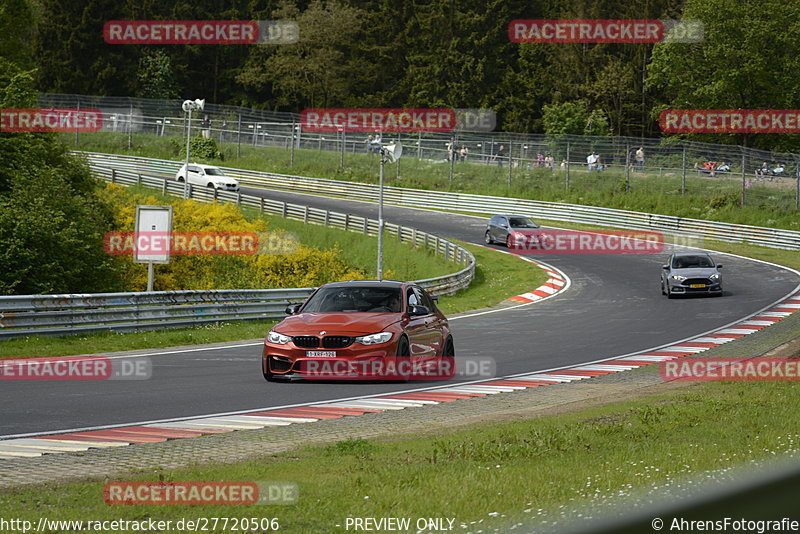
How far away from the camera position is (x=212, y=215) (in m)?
46.0

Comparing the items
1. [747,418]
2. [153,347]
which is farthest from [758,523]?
[153,347]

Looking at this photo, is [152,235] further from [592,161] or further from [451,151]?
[451,151]

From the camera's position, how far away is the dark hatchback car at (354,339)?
15.1m

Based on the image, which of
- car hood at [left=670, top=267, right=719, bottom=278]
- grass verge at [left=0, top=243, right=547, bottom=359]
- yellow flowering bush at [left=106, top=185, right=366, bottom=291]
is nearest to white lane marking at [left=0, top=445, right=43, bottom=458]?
grass verge at [left=0, top=243, right=547, bottom=359]

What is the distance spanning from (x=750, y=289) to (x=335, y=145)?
41565 millimetres

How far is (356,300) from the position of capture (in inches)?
645

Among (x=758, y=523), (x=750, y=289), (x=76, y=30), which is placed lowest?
(x=750, y=289)

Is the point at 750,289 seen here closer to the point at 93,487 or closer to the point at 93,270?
the point at 93,270
